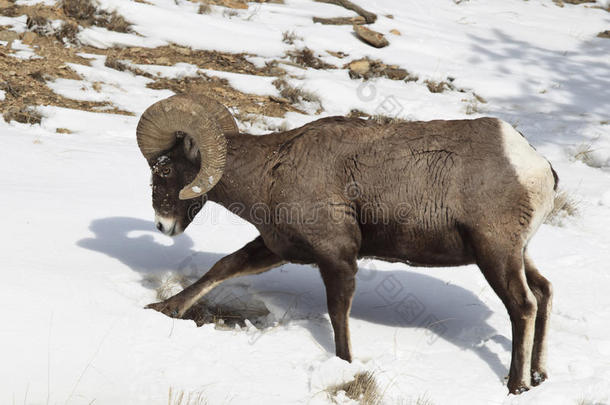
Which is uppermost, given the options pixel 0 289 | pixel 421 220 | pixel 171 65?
pixel 421 220

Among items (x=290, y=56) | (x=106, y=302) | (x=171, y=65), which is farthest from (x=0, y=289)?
(x=290, y=56)

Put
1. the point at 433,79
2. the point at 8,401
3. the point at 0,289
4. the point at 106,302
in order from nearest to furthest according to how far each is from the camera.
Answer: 1. the point at 8,401
2. the point at 0,289
3. the point at 106,302
4. the point at 433,79

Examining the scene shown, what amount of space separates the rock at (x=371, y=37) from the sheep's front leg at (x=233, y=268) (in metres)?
9.12

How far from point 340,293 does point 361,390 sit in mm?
755

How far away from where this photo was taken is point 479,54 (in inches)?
561

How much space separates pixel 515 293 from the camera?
4312 mm

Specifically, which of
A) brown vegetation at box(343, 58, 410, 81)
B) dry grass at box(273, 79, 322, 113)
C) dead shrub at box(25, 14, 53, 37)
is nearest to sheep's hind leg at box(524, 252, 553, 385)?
dry grass at box(273, 79, 322, 113)

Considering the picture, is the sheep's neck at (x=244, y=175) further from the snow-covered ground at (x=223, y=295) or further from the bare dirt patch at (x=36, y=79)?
the bare dirt patch at (x=36, y=79)

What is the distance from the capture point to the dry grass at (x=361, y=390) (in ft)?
13.2

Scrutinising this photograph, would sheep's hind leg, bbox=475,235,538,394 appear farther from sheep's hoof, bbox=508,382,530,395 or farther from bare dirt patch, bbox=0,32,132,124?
bare dirt patch, bbox=0,32,132,124

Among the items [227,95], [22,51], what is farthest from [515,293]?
[22,51]

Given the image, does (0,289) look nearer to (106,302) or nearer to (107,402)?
(106,302)

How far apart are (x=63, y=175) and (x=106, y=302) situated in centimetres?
292

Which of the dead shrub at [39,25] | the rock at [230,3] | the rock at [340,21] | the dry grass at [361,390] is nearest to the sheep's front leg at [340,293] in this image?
the dry grass at [361,390]
